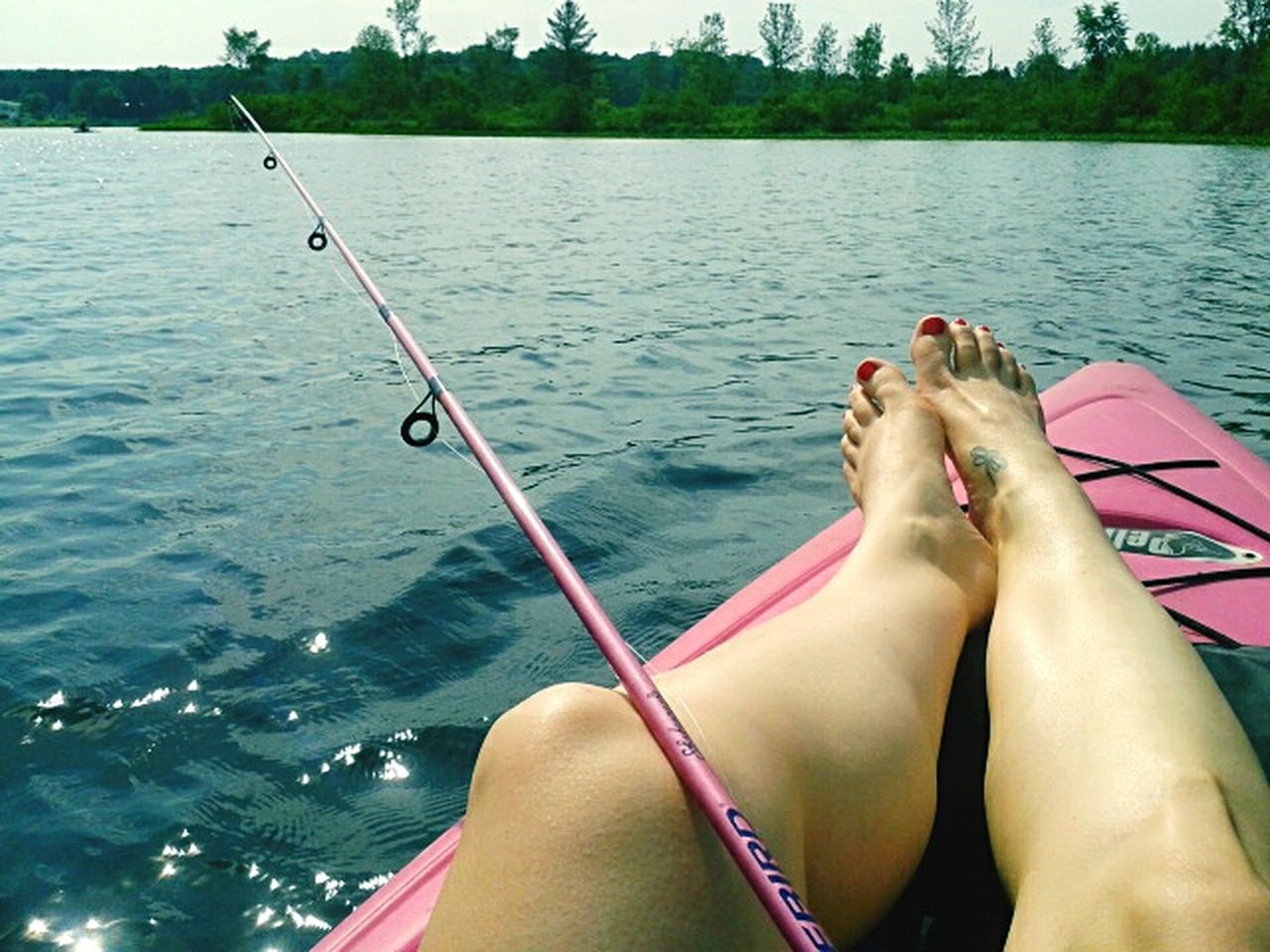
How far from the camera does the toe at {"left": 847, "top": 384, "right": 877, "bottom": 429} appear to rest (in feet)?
8.61

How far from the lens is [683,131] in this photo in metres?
57.2

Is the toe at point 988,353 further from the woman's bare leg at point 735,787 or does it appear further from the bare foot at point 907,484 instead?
the woman's bare leg at point 735,787

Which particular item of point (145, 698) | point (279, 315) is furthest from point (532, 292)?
point (145, 698)

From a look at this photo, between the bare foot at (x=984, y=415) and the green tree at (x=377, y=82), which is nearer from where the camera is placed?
the bare foot at (x=984, y=415)

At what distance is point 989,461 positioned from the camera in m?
2.17

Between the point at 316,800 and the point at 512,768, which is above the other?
the point at 512,768

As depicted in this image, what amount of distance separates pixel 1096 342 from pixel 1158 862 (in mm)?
7171

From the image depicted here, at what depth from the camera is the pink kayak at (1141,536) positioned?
1.59m

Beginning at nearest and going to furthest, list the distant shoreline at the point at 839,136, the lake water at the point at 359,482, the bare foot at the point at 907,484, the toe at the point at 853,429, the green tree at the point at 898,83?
the bare foot at the point at 907,484 → the lake water at the point at 359,482 → the toe at the point at 853,429 → the distant shoreline at the point at 839,136 → the green tree at the point at 898,83

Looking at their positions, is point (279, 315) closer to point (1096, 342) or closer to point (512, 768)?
point (1096, 342)

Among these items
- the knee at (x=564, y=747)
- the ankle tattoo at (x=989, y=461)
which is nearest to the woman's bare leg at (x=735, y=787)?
the knee at (x=564, y=747)

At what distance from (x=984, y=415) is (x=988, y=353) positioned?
343mm

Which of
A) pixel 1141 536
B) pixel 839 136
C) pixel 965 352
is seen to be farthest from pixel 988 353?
pixel 839 136

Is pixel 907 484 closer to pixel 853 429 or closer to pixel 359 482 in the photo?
pixel 853 429
